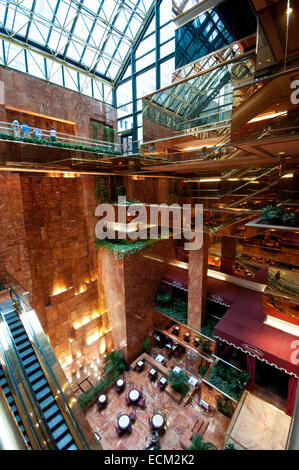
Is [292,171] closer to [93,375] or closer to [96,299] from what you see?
[96,299]

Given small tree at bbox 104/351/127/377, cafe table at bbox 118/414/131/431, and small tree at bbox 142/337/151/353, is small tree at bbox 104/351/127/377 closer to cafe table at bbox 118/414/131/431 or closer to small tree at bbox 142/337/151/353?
small tree at bbox 142/337/151/353

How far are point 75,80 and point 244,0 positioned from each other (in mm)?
12393

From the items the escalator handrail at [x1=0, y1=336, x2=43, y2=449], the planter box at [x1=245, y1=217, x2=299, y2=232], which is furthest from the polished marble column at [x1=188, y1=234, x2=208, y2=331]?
the escalator handrail at [x1=0, y1=336, x2=43, y2=449]

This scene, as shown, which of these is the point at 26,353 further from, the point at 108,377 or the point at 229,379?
the point at 229,379

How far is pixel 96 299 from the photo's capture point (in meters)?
11.0

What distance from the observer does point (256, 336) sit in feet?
21.4

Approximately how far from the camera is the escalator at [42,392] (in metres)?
4.18

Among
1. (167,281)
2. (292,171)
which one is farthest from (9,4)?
(167,281)

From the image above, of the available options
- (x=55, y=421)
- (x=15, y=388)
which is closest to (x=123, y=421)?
(x=55, y=421)

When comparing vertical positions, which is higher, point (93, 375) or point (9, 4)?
point (9, 4)

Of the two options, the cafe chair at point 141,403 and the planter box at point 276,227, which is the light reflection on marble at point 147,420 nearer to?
the cafe chair at point 141,403

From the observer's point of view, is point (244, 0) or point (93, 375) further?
point (93, 375)

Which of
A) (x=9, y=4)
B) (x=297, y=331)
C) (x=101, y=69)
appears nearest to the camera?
(x=297, y=331)

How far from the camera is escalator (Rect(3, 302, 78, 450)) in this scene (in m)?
4.18
